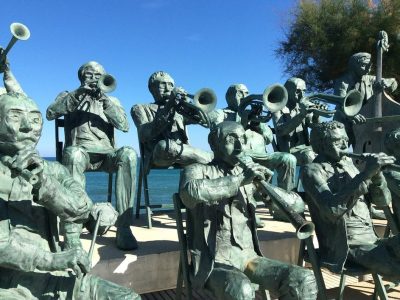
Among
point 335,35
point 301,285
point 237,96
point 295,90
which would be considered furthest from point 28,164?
point 335,35

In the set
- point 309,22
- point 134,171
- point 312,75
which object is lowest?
point 134,171

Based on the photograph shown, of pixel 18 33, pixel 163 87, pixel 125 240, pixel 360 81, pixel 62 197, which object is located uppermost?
pixel 360 81

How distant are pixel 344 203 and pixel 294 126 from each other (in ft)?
8.59

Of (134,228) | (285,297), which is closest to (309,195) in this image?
(285,297)

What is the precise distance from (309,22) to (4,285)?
19142mm

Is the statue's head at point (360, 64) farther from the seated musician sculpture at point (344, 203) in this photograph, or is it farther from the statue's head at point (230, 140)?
the statue's head at point (230, 140)

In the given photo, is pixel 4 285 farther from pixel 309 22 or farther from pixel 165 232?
pixel 309 22

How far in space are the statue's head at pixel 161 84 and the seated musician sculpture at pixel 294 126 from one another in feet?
5.04

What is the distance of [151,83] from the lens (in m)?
5.50

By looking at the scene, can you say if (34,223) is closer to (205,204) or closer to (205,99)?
(205,204)

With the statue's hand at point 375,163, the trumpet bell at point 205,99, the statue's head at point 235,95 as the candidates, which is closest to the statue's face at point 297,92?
the statue's head at point 235,95

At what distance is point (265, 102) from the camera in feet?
17.2

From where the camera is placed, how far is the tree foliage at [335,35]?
1862 cm

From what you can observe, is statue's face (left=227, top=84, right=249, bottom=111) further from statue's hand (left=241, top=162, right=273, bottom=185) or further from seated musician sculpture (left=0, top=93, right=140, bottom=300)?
seated musician sculpture (left=0, top=93, right=140, bottom=300)
